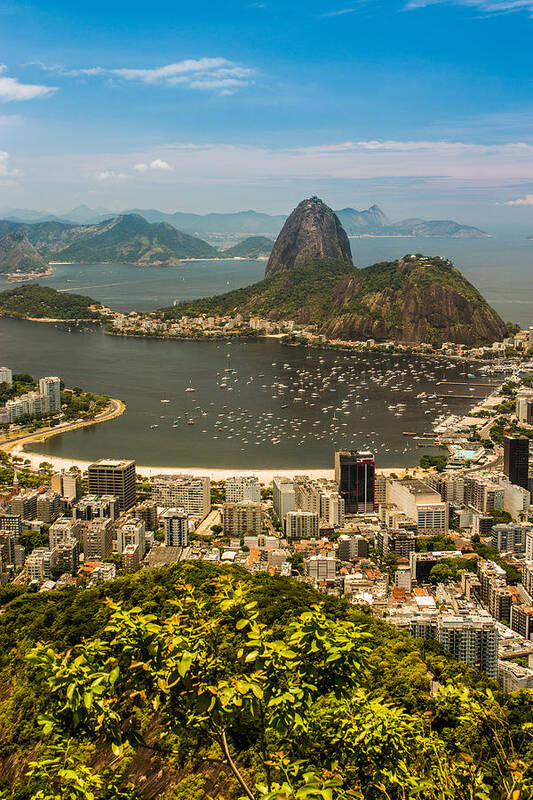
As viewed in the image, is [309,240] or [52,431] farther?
[309,240]

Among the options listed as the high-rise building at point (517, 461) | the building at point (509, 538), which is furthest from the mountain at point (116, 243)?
the building at point (509, 538)

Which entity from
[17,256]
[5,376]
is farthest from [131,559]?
[17,256]

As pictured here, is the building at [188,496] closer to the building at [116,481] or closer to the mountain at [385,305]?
the building at [116,481]

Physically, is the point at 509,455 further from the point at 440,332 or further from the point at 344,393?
the point at 440,332

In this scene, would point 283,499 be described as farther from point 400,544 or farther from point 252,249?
point 252,249

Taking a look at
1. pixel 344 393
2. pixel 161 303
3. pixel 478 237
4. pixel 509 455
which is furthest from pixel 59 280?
pixel 478 237

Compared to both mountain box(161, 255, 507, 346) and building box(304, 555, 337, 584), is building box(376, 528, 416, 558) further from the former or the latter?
mountain box(161, 255, 507, 346)

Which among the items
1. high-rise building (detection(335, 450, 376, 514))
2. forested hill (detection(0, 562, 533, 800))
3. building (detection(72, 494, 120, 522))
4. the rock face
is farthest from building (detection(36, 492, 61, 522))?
the rock face
